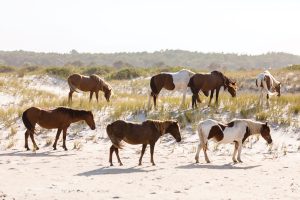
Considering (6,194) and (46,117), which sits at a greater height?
(46,117)

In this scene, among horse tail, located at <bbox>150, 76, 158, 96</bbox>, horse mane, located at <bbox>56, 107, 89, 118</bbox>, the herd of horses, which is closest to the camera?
the herd of horses

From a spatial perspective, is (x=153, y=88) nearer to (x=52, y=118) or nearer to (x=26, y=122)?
(x=52, y=118)

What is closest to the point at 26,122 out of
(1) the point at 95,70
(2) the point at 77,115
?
(2) the point at 77,115

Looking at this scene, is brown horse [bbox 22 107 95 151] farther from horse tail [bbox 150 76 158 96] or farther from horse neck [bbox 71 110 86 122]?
horse tail [bbox 150 76 158 96]

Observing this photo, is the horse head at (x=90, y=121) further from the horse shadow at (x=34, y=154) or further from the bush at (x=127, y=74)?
the bush at (x=127, y=74)

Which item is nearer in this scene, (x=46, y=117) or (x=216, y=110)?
(x=46, y=117)

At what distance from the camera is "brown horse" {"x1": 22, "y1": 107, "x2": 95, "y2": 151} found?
1586cm

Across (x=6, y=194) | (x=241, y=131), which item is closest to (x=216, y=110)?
(x=241, y=131)

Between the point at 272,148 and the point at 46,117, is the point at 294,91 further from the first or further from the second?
the point at 46,117

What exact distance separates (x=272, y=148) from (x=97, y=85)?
10.5 metres

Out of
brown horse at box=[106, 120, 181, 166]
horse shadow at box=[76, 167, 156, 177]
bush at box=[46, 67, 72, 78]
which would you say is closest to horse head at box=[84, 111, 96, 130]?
brown horse at box=[106, 120, 181, 166]

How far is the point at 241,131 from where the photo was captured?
561 inches

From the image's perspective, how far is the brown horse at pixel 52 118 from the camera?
1586cm

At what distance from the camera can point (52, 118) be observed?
1606 cm
